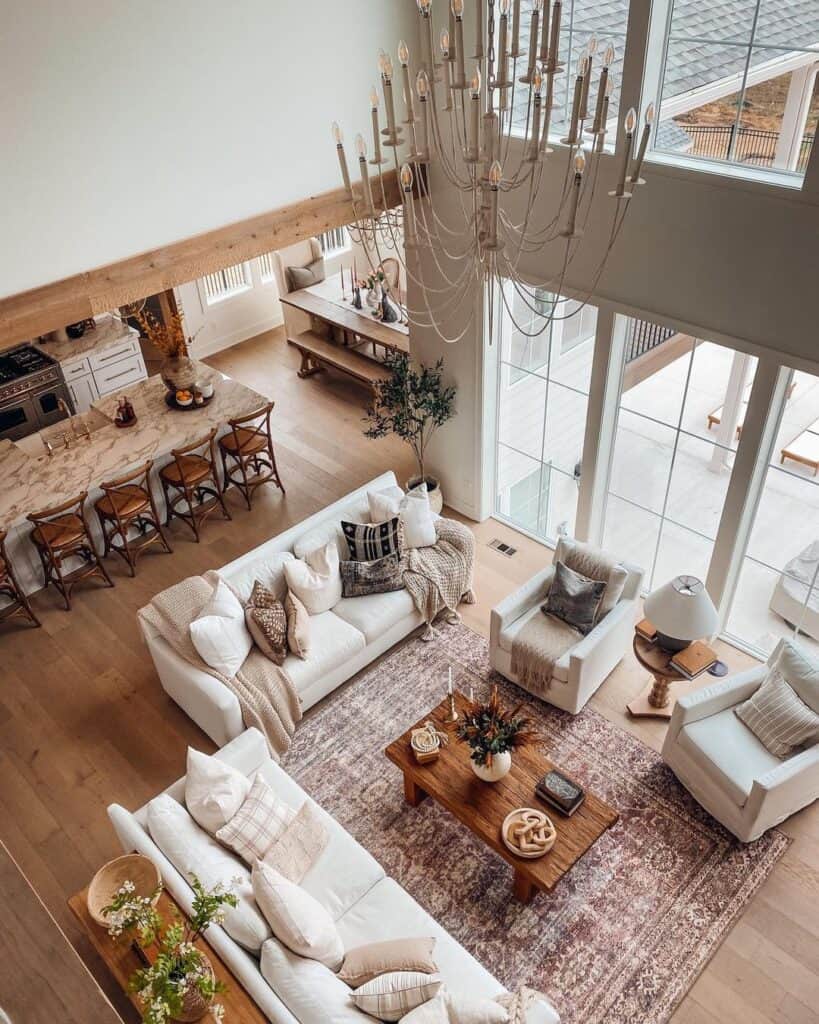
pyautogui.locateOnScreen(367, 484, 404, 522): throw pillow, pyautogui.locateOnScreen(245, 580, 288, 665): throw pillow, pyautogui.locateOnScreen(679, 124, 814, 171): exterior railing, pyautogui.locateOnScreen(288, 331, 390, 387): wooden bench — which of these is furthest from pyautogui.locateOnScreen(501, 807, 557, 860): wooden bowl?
pyautogui.locateOnScreen(288, 331, 390, 387): wooden bench

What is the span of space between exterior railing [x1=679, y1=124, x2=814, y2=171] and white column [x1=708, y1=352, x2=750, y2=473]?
1.12 metres

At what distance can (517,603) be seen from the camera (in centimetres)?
586

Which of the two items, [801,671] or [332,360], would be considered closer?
[801,671]

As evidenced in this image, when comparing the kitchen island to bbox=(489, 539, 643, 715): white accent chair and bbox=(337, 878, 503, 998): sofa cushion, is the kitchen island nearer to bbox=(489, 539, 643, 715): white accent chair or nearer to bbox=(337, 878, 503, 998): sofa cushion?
bbox=(489, 539, 643, 715): white accent chair

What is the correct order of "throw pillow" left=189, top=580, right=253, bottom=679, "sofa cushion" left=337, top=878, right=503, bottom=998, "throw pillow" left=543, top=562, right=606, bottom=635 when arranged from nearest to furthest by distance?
"sofa cushion" left=337, top=878, right=503, bottom=998 → "throw pillow" left=189, top=580, right=253, bottom=679 → "throw pillow" left=543, top=562, right=606, bottom=635

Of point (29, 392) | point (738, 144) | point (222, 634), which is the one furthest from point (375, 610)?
point (29, 392)

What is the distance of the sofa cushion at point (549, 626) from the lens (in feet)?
18.2

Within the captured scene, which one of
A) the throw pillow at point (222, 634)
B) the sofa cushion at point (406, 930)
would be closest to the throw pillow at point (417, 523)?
the throw pillow at point (222, 634)

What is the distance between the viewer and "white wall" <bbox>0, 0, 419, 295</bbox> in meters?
4.34

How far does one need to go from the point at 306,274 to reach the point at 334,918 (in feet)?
24.8

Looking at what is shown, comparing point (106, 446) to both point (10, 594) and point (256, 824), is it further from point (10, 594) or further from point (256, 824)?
point (256, 824)

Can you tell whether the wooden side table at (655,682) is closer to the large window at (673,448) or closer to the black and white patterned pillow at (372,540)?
the large window at (673,448)

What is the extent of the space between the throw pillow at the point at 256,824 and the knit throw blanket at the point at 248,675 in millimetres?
770

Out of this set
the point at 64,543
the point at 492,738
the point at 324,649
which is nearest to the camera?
the point at 492,738
